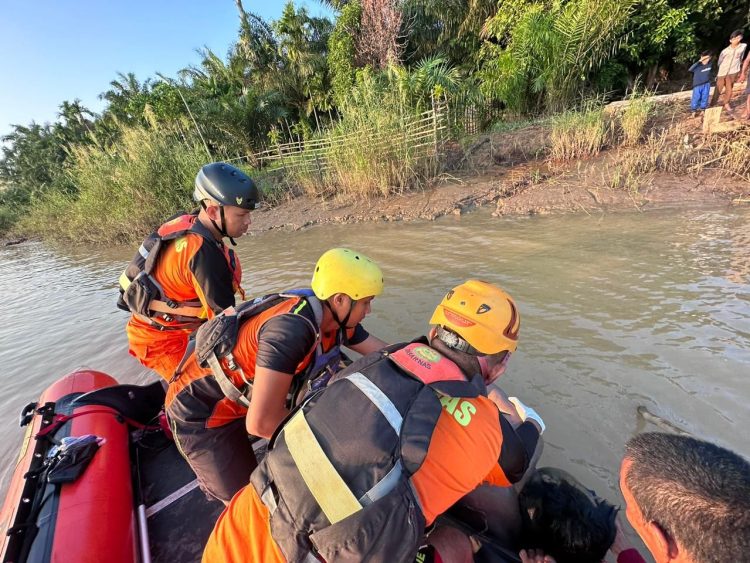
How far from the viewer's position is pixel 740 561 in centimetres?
81

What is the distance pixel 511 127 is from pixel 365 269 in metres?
11.0

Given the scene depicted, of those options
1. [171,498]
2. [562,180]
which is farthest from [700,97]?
[171,498]

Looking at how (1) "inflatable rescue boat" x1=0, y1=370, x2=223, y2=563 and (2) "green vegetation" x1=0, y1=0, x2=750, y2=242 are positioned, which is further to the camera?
(2) "green vegetation" x1=0, y1=0, x2=750, y2=242

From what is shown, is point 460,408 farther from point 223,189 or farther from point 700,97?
point 700,97

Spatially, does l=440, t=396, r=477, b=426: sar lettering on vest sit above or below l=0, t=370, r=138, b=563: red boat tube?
above

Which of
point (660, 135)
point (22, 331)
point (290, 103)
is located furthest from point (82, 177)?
point (660, 135)

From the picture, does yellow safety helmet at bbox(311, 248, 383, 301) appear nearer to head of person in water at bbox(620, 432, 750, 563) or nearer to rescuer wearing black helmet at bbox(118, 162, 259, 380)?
rescuer wearing black helmet at bbox(118, 162, 259, 380)

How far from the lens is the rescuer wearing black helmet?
2393mm

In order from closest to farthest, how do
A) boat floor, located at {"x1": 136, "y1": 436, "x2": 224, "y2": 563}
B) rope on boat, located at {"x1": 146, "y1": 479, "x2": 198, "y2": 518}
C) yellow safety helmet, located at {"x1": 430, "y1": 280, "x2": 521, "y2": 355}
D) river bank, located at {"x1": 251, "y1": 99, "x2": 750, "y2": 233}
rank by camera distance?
yellow safety helmet, located at {"x1": 430, "y1": 280, "x2": 521, "y2": 355}
boat floor, located at {"x1": 136, "y1": 436, "x2": 224, "y2": 563}
rope on boat, located at {"x1": 146, "y1": 479, "x2": 198, "y2": 518}
river bank, located at {"x1": 251, "y1": 99, "x2": 750, "y2": 233}

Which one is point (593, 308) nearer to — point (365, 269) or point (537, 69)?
point (365, 269)

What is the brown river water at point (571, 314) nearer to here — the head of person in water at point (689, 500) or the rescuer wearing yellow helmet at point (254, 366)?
the head of person in water at point (689, 500)

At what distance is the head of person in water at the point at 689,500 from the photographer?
33.5 inches

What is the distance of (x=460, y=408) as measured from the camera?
3.89 ft

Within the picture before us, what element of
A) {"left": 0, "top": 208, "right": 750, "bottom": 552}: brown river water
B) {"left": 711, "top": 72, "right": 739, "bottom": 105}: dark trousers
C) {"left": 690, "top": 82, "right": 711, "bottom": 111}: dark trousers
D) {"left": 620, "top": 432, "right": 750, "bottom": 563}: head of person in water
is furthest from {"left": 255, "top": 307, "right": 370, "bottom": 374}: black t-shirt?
{"left": 690, "top": 82, "right": 711, "bottom": 111}: dark trousers
